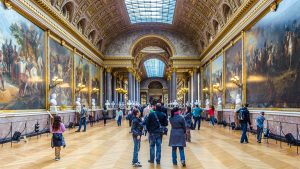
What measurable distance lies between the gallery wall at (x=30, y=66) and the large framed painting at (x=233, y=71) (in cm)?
1237

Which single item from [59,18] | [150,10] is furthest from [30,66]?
[150,10]

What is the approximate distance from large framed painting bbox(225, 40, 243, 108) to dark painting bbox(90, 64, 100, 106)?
1513 cm

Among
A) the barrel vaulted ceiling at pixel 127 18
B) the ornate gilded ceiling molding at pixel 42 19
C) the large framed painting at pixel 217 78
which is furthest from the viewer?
the large framed painting at pixel 217 78

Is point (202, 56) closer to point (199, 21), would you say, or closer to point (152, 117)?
point (199, 21)

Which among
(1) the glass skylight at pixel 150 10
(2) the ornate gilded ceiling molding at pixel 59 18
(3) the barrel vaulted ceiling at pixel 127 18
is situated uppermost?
(1) the glass skylight at pixel 150 10

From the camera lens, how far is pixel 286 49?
1367 centimetres

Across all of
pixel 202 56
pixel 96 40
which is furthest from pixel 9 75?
pixel 202 56

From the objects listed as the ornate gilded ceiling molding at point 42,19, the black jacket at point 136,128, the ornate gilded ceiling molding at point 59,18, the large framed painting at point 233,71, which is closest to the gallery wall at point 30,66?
the ornate gilded ceiling molding at point 42,19

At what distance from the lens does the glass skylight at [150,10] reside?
33.7 m

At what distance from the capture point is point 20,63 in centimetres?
1580

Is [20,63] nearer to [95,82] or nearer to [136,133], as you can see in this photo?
[136,133]

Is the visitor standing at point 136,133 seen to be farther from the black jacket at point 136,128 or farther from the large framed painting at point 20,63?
the large framed painting at point 20,63

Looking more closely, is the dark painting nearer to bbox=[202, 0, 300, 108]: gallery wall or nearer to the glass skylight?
the glass skylight

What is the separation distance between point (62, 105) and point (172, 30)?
876 inches
